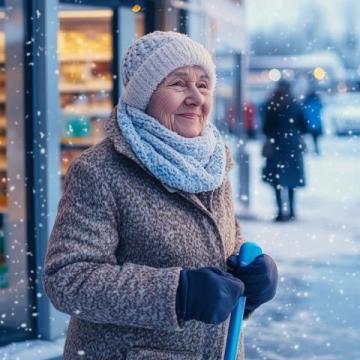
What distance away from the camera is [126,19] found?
5.46 metres

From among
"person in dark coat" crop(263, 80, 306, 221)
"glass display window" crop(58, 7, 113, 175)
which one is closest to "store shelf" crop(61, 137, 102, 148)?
"glass display window" crop(58, 7, 113, 175)

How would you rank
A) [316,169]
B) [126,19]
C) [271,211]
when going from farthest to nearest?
[316,169] < [271,211] < [126,19]

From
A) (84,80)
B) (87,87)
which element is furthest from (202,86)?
(84,80)

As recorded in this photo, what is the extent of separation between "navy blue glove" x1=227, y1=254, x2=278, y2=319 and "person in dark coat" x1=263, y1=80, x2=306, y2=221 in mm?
7341

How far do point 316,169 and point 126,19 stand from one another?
36.2 ft

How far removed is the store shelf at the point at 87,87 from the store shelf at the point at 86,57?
0.62 feet

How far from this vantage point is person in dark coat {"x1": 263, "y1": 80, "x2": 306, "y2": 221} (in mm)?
9188

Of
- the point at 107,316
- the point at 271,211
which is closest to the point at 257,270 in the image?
the point at 107,316

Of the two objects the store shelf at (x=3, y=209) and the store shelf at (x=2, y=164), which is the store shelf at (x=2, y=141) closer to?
the store shelf at (x=2, y=164)

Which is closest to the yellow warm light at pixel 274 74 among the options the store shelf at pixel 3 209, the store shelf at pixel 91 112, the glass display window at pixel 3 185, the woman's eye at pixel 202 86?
the store shelf at pixel 91 112

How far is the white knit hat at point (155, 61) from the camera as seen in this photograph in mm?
1898

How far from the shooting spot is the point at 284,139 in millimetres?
9211

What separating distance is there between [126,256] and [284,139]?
7502mm

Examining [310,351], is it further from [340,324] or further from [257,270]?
[257,270]
